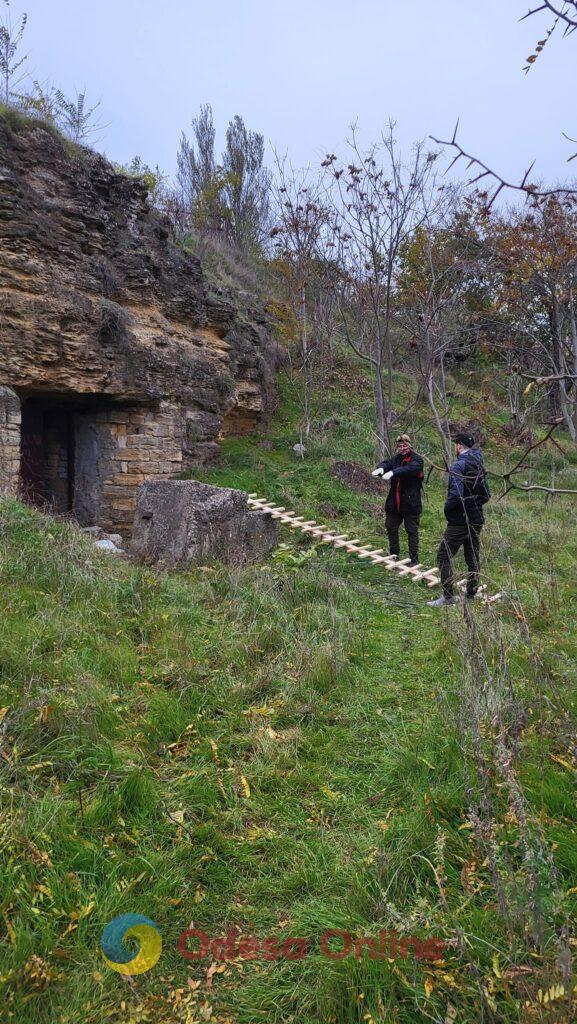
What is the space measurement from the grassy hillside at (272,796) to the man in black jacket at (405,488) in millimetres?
2394

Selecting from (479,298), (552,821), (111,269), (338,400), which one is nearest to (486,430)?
(479,298)

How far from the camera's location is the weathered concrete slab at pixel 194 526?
6574 millimetres

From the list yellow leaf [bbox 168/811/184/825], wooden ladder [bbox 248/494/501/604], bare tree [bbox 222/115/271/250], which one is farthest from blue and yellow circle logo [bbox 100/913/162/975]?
bare tree [bbox 222/115/271/250]

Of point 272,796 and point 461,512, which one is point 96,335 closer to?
point 461,512

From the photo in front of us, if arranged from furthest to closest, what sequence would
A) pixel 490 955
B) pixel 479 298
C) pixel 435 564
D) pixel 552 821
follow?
pixel 479 298 < pixel 435 564 < pixel 552 821 < pixel 490 955

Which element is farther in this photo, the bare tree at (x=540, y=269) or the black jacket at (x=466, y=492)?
the bare tree at (x=540, y=269)

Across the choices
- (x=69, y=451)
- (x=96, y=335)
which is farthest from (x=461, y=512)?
(x=69, y=451)

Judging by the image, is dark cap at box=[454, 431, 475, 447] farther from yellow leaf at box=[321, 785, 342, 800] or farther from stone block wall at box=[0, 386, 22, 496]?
stone block wall at box=[0, 386, 22, 496]

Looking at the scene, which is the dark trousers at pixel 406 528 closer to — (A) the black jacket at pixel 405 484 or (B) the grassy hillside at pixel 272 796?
(A) the black jacket at pixel 405 484

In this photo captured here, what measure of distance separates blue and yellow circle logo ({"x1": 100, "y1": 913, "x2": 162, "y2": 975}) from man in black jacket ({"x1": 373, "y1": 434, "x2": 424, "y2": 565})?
19.1 ft

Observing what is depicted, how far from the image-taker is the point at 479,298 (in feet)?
42.6

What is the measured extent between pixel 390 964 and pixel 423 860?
53 cm

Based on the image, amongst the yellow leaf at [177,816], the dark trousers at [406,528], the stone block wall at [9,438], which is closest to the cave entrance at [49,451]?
the stone block wall at [9,438]

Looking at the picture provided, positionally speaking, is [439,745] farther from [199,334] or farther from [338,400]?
[338,400]
